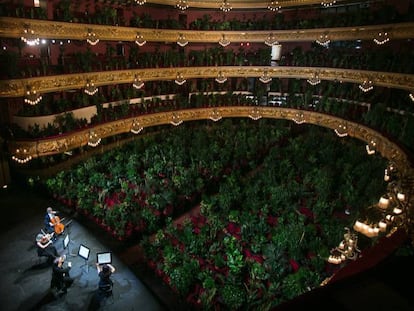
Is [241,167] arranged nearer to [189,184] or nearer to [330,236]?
[189,184]

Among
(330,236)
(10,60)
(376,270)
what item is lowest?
(330,236)

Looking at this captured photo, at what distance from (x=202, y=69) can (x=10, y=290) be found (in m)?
22.8

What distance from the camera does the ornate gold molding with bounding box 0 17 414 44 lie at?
17703 mm

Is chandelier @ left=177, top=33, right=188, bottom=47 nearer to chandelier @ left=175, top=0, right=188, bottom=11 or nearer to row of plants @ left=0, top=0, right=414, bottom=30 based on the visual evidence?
row of plants @ left=0, top=0, right=414, bottom=30

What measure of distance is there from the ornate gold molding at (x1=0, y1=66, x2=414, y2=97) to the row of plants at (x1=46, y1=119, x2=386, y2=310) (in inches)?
191

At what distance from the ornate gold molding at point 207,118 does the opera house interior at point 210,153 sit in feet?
0.34

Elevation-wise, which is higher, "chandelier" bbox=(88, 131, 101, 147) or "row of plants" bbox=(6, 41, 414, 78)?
"row of plants" bbox=(6, 41, 414, 78)

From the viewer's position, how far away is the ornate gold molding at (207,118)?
59.1ft

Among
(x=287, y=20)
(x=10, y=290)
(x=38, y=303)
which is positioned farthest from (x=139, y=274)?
(x=287, y=20)

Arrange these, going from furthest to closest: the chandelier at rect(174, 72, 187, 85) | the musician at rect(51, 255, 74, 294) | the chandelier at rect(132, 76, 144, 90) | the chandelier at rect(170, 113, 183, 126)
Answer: the chandelier at rect(170, 113, 183, 126), the chandelier at rect(174, 72, 187, 85), the chandelier at rect(132, 76, 144, 90), the musician at rect(51, 255, 74, 294)

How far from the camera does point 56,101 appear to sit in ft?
68.9

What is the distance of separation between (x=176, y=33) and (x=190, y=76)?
12.4ft

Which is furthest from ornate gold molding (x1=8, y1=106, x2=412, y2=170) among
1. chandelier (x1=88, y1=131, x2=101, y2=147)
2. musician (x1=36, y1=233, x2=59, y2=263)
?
musician (x1=36, y1=233, x2=59, y2=263)

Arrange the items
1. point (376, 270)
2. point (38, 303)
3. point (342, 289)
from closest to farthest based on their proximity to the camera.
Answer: point (342, 289) → point (376, 270) → point (38, 303)
